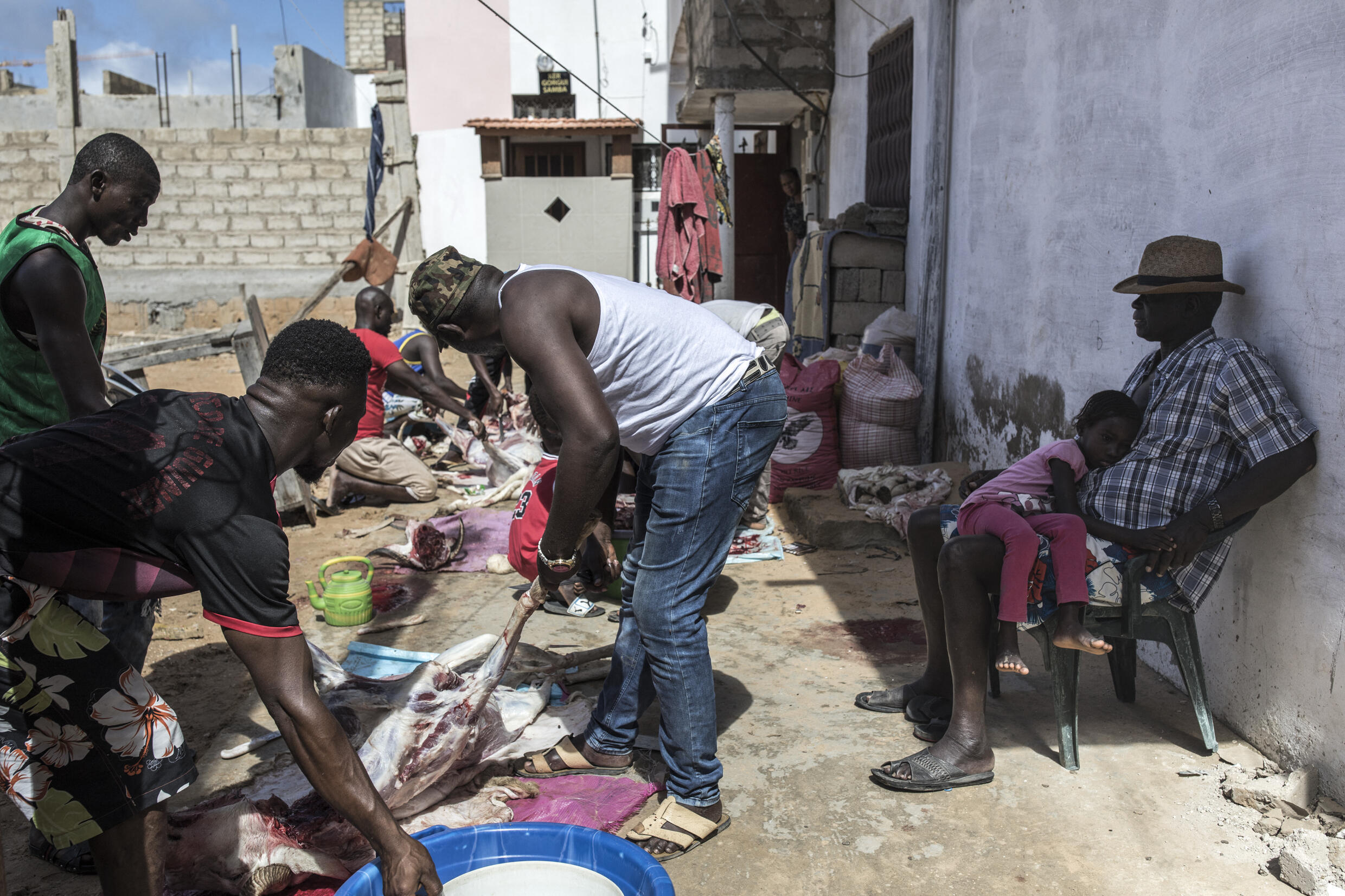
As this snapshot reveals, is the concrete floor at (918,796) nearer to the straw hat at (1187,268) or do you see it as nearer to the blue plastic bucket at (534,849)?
the blue plastic bucket at (534,849)

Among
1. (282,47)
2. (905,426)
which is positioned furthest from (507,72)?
(905,426)

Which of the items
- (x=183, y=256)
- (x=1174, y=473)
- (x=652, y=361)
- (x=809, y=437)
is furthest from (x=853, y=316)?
(x=183, y=256)

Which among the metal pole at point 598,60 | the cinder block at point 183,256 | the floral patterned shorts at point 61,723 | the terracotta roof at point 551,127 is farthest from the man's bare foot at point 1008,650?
the metal pole at point 598,60

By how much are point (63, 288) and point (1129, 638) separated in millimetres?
3216

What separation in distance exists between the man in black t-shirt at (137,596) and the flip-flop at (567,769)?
1.08 m

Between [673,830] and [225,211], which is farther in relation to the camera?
[225,211]

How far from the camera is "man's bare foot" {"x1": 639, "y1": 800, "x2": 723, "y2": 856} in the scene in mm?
2486

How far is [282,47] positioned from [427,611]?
21215 mm

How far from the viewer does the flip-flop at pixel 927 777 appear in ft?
9.07

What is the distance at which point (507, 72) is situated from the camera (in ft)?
64.5

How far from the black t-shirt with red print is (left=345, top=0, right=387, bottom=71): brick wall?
33190 millimetres

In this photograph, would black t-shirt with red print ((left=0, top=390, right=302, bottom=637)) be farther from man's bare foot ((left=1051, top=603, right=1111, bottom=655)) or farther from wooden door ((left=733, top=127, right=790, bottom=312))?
wooden door ((left=733, top=127, right=790, bottom=312))

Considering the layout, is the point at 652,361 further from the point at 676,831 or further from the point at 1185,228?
the point at 1185,228

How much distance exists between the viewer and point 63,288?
8.49 ft
